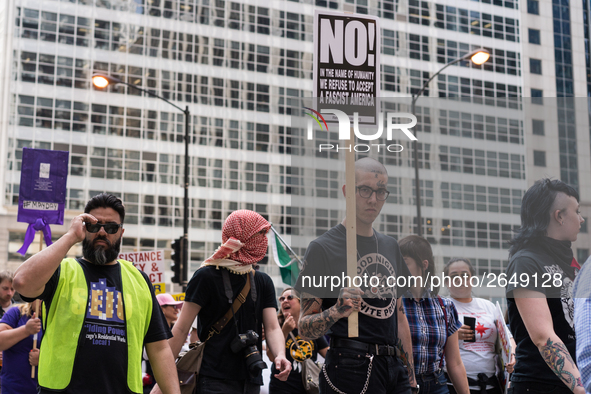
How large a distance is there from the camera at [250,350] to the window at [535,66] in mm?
56005

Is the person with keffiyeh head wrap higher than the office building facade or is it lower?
lower

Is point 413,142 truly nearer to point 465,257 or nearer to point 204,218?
point 465,257

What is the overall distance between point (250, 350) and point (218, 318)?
32cm

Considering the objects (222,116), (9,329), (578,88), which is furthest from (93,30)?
(9,329)

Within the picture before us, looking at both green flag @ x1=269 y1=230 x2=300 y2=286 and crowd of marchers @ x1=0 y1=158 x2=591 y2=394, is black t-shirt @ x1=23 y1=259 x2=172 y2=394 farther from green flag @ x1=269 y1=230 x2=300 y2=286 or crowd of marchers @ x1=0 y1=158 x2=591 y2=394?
green flag @ x1=269 y1=230 x2=300 y2=286

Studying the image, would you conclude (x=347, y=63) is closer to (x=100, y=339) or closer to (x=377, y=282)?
(x=377, y=282)

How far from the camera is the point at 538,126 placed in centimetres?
371

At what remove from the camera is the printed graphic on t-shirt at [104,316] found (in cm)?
401

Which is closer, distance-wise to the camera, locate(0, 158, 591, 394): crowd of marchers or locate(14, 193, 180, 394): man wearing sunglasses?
locate(0, 158, 591, 394): crowd of marchers

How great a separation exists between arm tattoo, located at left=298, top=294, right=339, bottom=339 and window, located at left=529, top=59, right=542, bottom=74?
56.3 m

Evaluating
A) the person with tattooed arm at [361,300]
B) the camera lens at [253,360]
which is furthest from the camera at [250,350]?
the person with tattooed arm at [361,300]

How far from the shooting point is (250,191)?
177 ft

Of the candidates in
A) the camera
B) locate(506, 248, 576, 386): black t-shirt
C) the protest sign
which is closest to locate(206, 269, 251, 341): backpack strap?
the camera

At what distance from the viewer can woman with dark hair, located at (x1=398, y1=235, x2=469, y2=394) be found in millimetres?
5664
